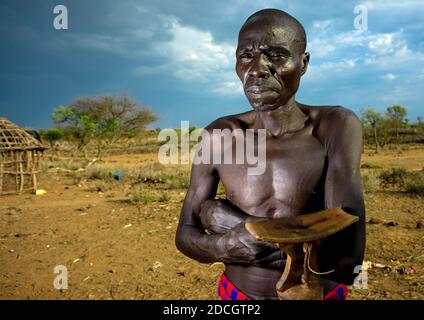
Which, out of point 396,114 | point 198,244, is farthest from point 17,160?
point 396,114

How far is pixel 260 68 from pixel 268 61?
5 cm

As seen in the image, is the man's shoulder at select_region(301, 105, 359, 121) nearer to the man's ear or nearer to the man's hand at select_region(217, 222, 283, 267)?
the man's ear

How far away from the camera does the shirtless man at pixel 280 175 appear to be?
129cm

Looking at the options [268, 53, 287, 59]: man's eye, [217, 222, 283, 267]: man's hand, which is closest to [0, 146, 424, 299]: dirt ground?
[217, 222, 283, 267]: man's hand

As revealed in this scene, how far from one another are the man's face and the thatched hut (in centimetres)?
1268

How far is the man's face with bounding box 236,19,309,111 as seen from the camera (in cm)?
138

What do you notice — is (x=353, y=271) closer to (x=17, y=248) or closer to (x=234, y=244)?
(x=234, y=244)

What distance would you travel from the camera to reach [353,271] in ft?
4.22

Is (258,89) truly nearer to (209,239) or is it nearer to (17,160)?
(209,239)

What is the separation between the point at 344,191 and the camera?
1301 mm

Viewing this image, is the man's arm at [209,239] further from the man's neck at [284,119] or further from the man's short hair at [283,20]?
the man's short hair at [283,20]
